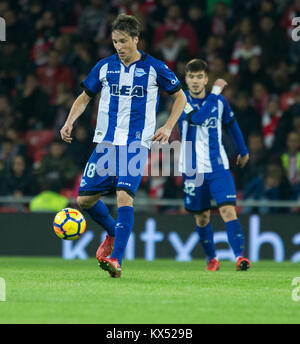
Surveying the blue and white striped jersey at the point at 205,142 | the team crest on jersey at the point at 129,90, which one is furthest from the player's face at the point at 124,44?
the blue and white striped jersey at the point at 205,142

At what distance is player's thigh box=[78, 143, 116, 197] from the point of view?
772cm

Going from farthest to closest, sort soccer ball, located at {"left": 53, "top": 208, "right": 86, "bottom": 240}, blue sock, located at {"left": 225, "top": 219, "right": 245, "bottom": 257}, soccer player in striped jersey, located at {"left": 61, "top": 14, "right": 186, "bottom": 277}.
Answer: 1. blue sock, located at {"left": 225, "top": 219, "right": 245, "bottom": 257}
2. soccer ball, located at {"left": 53, "top": 208, "right": 86, "bottom": 240}
3. soccer player in striped jersey, located at {"left": 61, "top": 14, "right": 186, "bottom": 277}

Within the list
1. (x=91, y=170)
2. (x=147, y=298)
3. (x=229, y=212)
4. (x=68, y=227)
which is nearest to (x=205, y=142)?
(x=229, y=212)

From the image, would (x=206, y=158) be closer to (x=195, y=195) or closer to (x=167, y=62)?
(x=195, y=195)

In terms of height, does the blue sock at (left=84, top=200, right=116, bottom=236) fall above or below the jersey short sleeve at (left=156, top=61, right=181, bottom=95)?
below

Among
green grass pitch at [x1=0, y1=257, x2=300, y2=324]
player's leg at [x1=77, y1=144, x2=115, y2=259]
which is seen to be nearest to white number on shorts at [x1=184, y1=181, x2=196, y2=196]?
green grass pitch at [x1=0, y1=257, x2=300, y2=324]

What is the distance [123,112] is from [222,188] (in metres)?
1.83

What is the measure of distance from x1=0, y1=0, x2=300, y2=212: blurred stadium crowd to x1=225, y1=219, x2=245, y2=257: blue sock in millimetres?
3153

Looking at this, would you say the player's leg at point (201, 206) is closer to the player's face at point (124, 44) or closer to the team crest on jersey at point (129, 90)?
the team crest on jersey at point (129, 90)

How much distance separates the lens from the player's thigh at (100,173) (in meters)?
7.72

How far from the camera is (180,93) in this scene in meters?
7.88

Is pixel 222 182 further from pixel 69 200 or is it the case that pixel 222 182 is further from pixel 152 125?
pixel 69 200

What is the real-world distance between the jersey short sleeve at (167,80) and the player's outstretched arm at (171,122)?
0.06m

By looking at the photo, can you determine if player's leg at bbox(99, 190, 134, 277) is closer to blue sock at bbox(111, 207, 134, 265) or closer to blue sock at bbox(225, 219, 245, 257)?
Answer: blue sock at bbox(111, 207, 134, 265)
